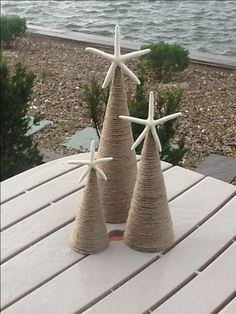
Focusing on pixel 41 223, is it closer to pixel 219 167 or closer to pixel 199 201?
pixel 199 201

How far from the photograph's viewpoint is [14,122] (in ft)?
3.71

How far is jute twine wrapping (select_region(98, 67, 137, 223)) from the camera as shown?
0.91 meters

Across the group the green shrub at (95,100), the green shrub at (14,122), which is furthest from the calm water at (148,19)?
the green shrub at (14,122)

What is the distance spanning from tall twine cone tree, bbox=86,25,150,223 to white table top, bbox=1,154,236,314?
0.04 metres

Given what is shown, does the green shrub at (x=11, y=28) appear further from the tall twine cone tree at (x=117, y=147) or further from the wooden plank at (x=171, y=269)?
the wooden plank at (x=171, y=269)

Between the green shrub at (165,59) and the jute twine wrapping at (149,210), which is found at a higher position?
the green shrub at (165,59)

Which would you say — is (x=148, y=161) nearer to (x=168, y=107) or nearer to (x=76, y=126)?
(x=168, y=107)

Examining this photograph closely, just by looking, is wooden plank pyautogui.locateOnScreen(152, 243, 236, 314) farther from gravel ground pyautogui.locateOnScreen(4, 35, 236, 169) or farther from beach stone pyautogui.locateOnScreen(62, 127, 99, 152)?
beach stone pyautogui.locateOnScreen(62, 127, 99, 152)

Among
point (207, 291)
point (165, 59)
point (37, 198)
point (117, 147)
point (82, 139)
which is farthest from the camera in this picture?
point (82, 139)

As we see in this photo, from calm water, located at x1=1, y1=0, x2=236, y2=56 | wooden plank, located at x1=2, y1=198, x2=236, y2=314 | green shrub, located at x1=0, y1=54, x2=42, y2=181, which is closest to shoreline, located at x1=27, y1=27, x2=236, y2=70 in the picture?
calm water, located at x1=1, y1=0, x2=236, y2=56

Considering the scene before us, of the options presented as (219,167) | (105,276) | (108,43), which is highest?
(108,43)

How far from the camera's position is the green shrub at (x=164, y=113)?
1.44m

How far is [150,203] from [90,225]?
3.8 inches

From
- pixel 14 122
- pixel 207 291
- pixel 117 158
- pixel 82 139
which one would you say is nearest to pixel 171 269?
pixel 207 291
